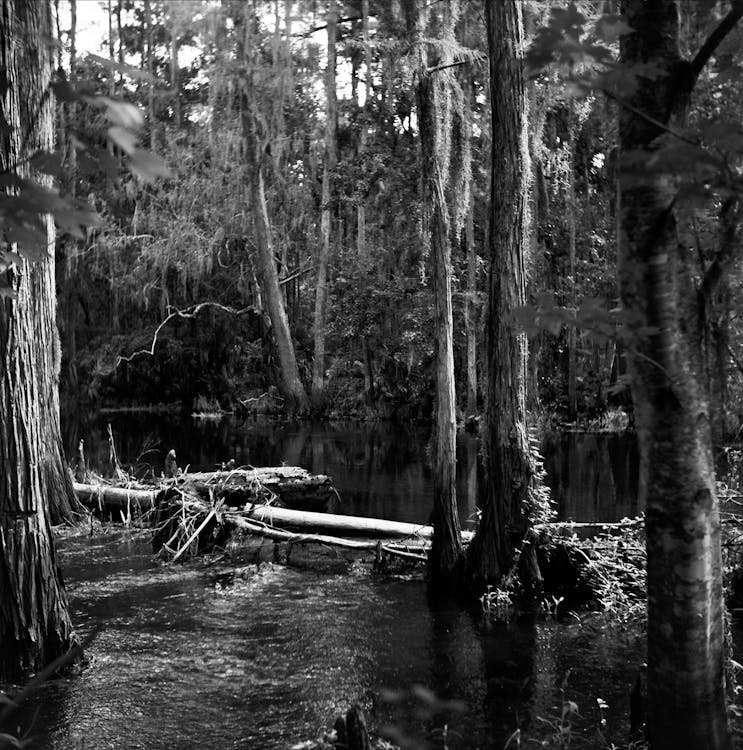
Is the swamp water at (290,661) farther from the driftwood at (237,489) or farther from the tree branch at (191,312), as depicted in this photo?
the tree branch at (191,312)

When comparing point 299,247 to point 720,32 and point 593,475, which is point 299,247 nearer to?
point 593,475

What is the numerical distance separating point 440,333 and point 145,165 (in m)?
6.87

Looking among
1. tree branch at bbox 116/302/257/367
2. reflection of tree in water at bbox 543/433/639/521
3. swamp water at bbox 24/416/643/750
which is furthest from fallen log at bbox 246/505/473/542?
tree branch at bbox 116/302/257/367

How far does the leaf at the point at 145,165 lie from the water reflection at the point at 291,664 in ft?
13.6

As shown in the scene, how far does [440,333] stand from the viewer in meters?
8.27

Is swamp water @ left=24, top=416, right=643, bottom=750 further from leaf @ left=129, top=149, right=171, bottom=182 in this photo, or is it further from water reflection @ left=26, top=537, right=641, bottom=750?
leaf @ left=129, top=149, right=171, bottom=182

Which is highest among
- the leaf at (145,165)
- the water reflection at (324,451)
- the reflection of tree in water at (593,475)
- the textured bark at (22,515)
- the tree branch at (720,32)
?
the tree branch at (720,32)

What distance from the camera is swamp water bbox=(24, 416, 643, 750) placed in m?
5.00

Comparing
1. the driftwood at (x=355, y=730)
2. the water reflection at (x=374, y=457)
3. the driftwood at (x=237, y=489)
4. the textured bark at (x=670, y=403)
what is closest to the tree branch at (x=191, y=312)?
the water reflection at (x=374, y=457)

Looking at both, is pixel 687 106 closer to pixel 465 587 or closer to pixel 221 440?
pixel 465 587

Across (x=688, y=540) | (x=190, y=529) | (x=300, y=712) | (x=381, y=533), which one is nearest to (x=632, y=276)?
(x=688, y=540)

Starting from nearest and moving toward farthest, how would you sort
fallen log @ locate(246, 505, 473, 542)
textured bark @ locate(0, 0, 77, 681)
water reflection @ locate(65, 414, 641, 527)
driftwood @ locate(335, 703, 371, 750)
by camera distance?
driftwood @ locate(335, 703, 371, 750)
textured bark @ locate(0, 0, 77, 681)
fallen log @ locate(246, 505, 473, 542)
water reflection @ locate(65, 414, 641, 527)

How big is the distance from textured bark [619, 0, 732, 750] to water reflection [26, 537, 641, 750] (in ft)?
7.48

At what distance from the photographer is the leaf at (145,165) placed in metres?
1.50
